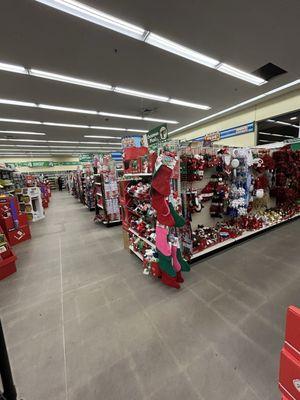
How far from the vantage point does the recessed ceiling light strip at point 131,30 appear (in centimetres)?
267

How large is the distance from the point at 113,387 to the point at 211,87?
6.91m

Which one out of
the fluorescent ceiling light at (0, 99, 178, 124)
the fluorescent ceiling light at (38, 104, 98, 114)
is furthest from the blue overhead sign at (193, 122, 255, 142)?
the fluorescent ceiling light at (38, 104, 98, 114)

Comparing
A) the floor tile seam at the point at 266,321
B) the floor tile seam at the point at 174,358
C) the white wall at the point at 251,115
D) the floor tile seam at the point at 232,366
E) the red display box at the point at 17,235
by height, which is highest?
the white wall at the point at 251,115

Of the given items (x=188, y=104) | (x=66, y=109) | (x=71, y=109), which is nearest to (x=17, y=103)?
(x=66, y=109)

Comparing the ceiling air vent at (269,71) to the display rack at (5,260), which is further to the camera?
the ceiling air vent at (269,71)

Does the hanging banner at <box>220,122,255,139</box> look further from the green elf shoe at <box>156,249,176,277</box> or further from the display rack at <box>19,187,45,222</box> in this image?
the display rack at <box>19,187,45,222</box>

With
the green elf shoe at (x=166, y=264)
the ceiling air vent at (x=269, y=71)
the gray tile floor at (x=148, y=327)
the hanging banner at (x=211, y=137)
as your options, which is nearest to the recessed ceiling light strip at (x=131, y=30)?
the ceiling air vent at (x=269, y=71)

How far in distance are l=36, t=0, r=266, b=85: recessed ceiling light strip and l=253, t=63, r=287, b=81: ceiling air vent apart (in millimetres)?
698

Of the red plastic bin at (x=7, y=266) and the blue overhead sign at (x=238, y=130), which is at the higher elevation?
the blue overhead sign at (x=238, y=130)

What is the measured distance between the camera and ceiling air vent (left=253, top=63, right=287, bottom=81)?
15.1 feet

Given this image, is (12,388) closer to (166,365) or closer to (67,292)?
(166,365)

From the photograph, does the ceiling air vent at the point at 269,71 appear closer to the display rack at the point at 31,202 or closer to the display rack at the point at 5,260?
the display rack at the point at 5,260

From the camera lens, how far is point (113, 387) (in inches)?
52.0

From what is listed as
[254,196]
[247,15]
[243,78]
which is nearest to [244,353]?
[254,196]
